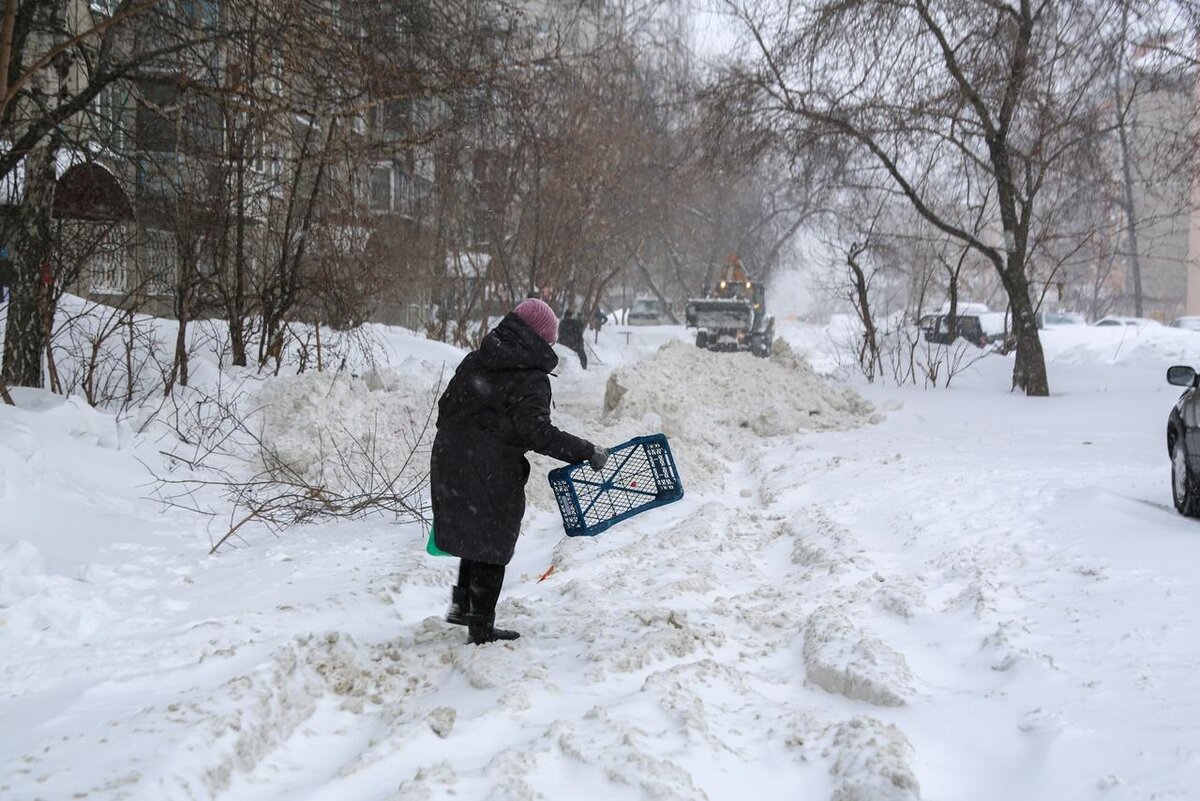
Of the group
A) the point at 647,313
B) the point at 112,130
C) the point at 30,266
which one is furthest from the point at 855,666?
the point at 647,313

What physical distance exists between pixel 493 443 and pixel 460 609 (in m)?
0.81

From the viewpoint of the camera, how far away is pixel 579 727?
144 inches

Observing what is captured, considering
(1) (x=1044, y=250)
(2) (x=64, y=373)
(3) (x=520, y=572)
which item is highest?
(1) (x=1044, y=250)

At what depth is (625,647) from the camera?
458cm

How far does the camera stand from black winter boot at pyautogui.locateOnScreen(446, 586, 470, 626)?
4.75 meters

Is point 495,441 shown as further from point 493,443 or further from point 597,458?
point 597,458

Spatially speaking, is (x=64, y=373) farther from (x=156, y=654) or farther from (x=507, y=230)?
(x=507, y=230)

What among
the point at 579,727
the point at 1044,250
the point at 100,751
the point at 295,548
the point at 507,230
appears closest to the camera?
the point at 100,751

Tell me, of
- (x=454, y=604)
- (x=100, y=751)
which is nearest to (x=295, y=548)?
(x=454, y=604)

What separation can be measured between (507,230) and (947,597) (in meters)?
18.8

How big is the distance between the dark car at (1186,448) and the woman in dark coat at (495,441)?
167 inches

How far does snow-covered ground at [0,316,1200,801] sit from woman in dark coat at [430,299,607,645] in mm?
534

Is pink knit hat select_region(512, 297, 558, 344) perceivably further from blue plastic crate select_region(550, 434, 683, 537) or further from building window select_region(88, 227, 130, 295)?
building window select_region(88, 227, 130, 295)

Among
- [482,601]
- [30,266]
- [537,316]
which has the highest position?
[30,266]
